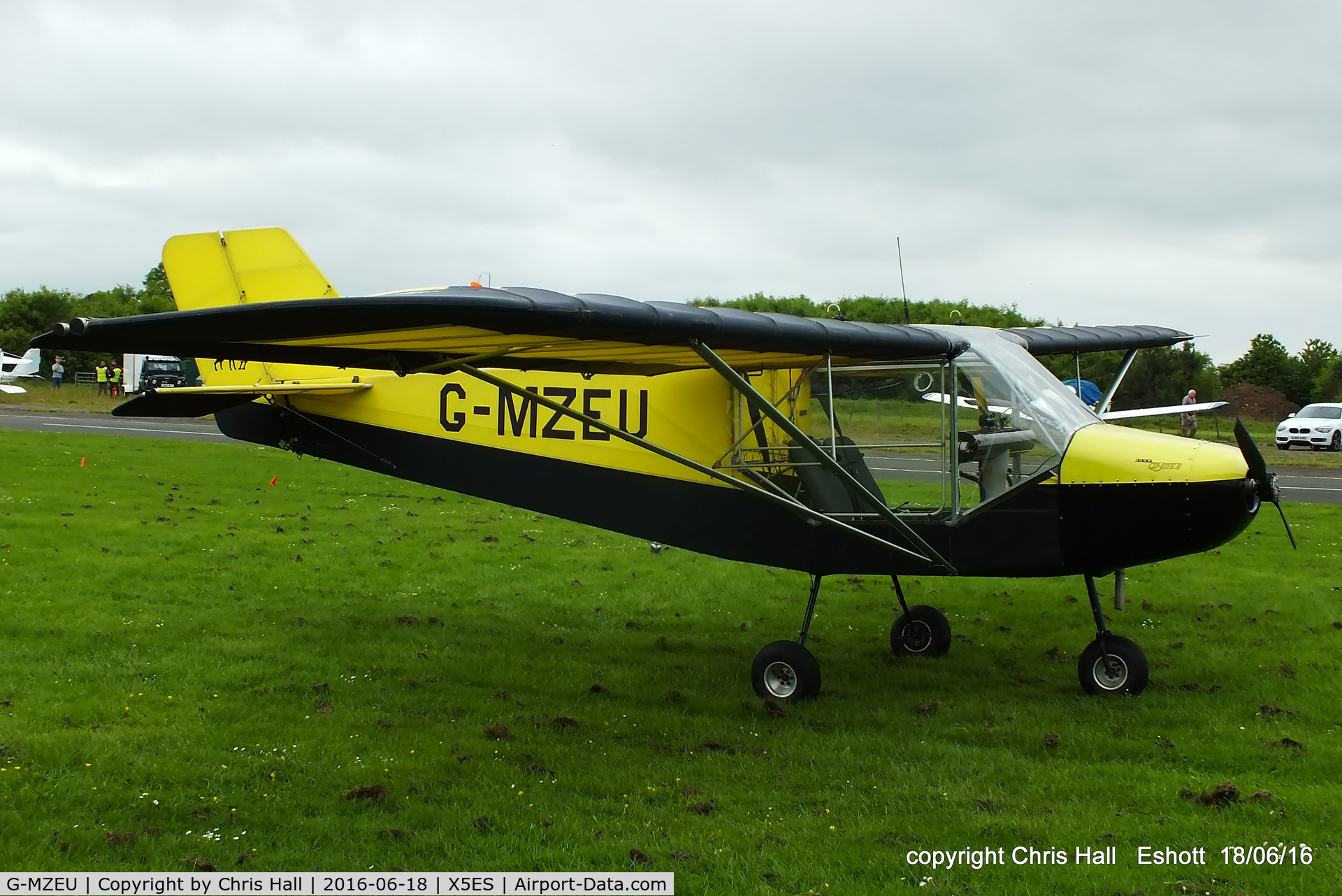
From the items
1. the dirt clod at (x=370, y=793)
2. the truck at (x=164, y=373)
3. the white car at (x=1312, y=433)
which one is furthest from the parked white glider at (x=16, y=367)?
the white car at (x=1312, y=433)

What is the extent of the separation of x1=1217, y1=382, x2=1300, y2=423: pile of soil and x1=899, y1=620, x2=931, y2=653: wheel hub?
3903 cm

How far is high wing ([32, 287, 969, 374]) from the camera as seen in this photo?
486cm

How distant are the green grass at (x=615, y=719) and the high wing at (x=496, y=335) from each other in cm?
248

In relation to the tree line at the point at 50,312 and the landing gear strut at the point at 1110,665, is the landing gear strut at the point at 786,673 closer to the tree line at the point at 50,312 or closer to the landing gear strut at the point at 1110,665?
the landing gear strut at the point at 1110,665

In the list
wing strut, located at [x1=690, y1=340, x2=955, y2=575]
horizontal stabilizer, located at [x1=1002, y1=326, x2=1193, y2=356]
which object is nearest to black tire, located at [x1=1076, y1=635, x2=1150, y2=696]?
wing strut, located at [x1=690, y1=340, x2=955, y2=575]

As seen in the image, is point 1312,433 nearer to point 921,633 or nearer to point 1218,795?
point 921,633

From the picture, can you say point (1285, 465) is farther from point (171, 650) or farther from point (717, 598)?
point (171, 650)

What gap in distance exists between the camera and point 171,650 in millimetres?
7984

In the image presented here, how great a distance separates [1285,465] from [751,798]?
88.1 ft

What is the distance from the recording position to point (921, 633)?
9.05 meters

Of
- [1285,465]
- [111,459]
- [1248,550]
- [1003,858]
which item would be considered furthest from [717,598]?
[1285,465]

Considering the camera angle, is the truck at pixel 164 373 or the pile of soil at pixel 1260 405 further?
the truck at pixel 164 373
